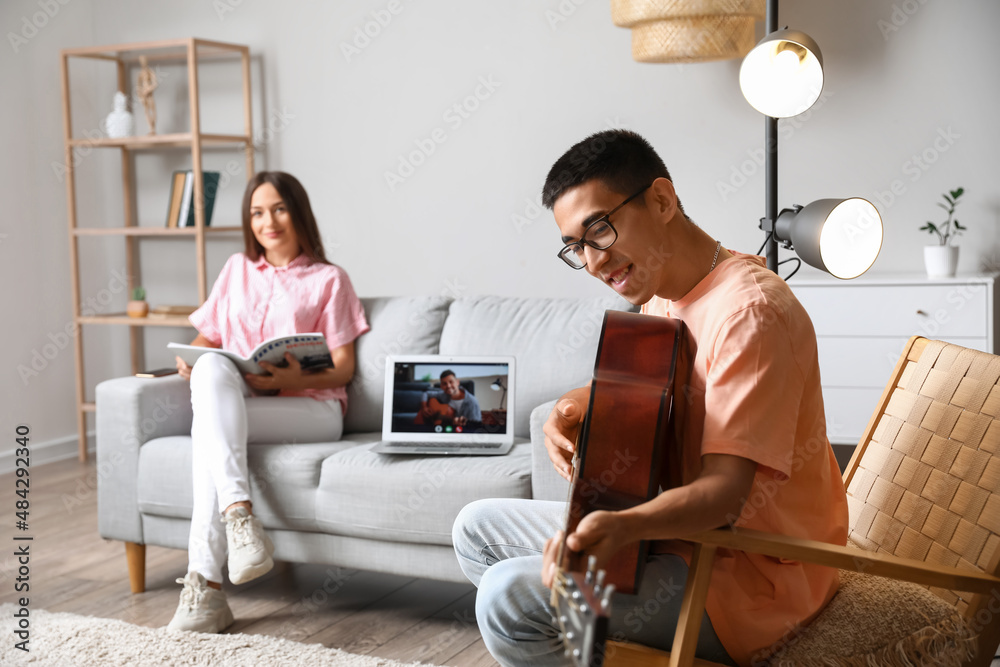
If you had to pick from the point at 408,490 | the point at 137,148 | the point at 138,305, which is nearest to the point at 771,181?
the point at 408,490

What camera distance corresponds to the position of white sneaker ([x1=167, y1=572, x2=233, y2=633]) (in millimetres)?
2197

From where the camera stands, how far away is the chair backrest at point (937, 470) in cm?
129

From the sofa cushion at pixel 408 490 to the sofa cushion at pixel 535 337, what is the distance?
0.86 feet

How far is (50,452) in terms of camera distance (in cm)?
407

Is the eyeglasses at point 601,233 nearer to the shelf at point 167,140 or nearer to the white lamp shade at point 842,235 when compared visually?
the white lamp shade at point 842,235

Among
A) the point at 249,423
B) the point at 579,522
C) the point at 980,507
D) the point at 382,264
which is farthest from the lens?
the point at 382,264

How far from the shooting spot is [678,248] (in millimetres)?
1332

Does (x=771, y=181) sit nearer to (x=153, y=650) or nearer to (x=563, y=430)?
(x=563, y=430)

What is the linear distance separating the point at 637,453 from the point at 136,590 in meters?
1.86

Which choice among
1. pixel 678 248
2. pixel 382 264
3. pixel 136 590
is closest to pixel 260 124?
pixel 382 264

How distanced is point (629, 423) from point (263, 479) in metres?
1.45

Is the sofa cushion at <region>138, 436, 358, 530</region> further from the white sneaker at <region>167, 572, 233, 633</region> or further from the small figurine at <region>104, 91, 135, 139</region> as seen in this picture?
the small figurine at <region>104, 91, 135, 139</region>

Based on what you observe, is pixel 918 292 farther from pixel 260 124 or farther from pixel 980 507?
pixel 260 124

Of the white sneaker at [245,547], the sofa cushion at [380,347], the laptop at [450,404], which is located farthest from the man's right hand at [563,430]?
the sofa cushion at [380,347]
